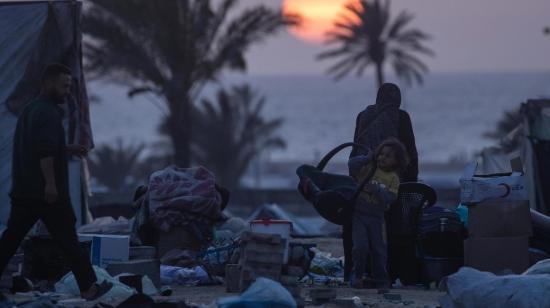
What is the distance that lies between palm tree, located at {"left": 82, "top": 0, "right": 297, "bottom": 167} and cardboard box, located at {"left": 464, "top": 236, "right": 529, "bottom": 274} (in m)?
15.7

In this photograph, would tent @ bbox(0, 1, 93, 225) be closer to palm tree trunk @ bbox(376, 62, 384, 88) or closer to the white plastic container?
the white plastic container

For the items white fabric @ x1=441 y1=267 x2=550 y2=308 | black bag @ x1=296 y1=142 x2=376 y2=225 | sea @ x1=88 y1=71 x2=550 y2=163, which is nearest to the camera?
white fabric @ x1=441 y1=267 x2=550 y2=308

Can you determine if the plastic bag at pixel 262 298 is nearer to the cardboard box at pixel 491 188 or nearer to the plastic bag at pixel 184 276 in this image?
the plastic bag at pixel 184 276

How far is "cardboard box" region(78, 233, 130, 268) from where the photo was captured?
437 inches

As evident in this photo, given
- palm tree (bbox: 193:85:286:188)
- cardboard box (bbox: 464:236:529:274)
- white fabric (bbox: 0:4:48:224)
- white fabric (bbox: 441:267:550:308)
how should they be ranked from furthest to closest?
palm tree (bbox: 193:85:286:188) < white fabric (bbox: 0:4:48:224) < cardboard box (bbox: 464:236:529:274) < white fabric (bbox: 441:267:550:308)

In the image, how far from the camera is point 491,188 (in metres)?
11.1

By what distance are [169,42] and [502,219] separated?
16185mm

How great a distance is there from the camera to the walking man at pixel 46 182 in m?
8.96

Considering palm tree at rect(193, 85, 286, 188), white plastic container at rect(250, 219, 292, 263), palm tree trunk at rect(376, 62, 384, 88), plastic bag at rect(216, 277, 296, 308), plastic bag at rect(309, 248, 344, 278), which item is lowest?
plastic bag at rect(216, 277, 296, 308)

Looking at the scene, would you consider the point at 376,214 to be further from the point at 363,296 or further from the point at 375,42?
the point at 375,42

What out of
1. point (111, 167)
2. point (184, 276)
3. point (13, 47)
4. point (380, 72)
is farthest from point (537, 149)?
point (111, 167)

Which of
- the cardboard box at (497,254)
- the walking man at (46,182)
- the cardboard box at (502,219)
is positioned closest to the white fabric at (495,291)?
the cardboard box at (497,254)

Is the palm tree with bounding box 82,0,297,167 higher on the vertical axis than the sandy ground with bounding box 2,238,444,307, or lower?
higher

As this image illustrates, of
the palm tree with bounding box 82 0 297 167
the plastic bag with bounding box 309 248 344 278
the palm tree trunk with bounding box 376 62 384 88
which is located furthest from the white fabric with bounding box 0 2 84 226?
the palm tree trunk with bounding box 376 62 384 88
